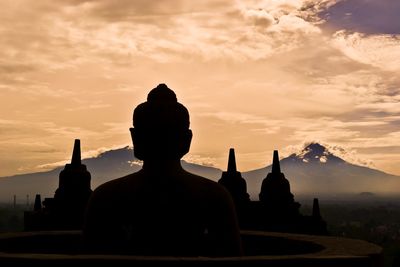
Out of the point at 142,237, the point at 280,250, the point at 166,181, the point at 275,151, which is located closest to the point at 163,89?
the point at 166,181

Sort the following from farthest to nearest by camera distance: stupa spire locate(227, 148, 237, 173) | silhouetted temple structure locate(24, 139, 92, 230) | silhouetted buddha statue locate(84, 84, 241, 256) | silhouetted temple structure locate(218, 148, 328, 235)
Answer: stupa spire locate(227, 148, 237, 173)
silhouetted temple structure locate(218, 148, 328, 235)
silhouetted temple structure locate(24, 139, 92, 230)
silhouetted buddha statue locate(84, 84, 241, 256)

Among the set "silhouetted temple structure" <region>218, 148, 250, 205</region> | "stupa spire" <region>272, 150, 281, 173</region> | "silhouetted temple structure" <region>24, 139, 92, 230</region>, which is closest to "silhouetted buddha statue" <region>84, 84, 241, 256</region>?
"silhouetted temple structure" <region>24, 139, 92, 230</region>

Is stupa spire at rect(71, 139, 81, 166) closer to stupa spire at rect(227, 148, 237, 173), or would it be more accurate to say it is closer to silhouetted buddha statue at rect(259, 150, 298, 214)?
stupa spire at rect(227, 148, 237, 173)

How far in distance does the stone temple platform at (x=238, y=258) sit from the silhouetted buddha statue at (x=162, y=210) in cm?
50

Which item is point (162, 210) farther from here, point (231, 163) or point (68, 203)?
point (231, 163)

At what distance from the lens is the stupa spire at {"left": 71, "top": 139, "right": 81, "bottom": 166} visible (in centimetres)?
2573

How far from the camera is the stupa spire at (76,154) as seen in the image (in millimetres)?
25734

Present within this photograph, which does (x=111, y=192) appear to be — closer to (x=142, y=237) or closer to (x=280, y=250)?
(x=142, y=237)

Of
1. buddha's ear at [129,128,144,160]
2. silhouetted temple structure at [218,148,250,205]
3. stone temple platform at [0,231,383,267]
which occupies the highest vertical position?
silhouetted temple structure at [218,148,250,205]

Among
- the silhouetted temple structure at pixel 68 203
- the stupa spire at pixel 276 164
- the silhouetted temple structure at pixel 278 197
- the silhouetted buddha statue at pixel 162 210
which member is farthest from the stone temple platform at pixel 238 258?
the stupa spire at pixel 276 164

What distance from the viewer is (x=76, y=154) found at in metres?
25.8

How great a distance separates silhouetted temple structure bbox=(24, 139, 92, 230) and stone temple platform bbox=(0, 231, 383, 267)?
14144 mm

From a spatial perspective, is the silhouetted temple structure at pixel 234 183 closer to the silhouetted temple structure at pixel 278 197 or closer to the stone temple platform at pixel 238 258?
the silhouetted temple structure at pixel 278 197

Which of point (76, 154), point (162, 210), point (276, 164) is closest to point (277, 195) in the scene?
point (276, 164)
